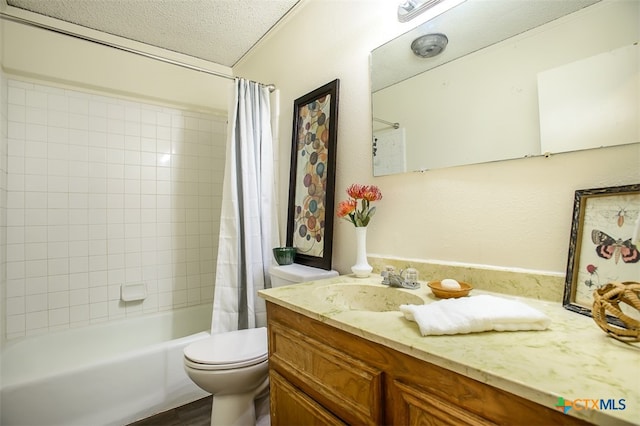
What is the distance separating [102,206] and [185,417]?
152 centimetres

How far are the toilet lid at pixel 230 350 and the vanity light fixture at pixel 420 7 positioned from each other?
1616 mm

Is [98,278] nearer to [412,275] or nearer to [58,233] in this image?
[58,233]

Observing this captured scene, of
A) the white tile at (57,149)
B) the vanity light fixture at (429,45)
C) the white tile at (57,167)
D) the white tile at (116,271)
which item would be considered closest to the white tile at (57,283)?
the white tile at (116,271)

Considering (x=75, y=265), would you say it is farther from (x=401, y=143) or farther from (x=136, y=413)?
(x=401, y=143)

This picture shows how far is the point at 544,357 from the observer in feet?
1.84

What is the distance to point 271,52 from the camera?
2.20m

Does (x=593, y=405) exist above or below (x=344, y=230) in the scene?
below

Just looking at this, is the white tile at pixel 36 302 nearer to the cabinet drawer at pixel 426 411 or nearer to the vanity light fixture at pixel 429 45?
the cabinet drawer at pixel 426 411

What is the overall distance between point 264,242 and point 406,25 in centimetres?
141

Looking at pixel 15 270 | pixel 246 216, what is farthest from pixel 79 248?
pixel 246 216

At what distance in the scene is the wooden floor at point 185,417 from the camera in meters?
1.65

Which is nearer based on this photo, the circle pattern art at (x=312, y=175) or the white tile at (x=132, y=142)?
the circle pattern art at (x=312, y=175)

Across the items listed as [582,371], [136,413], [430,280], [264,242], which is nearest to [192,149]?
[264,242]

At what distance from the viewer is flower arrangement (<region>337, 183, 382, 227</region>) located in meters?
1.32
